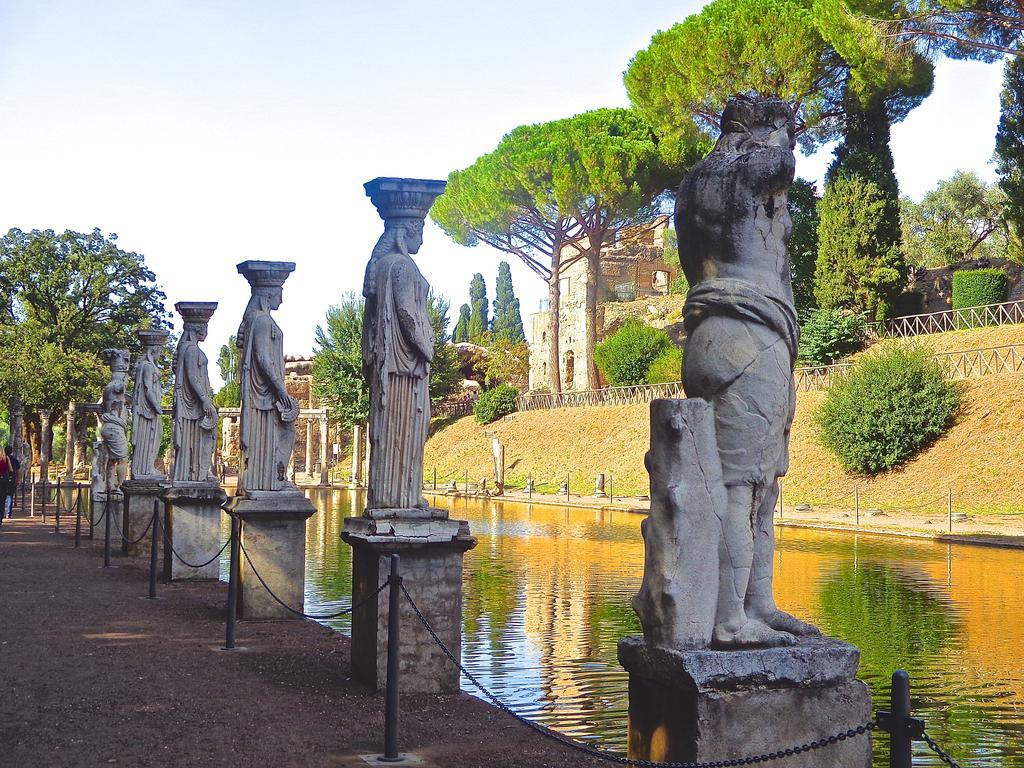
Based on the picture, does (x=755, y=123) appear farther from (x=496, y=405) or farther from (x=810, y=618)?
(x=496, y=405)

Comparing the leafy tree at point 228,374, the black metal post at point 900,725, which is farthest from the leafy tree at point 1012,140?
the leafy tree at point 228,374

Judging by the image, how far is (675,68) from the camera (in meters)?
39.0

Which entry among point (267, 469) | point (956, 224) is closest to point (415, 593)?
point (267, 469)

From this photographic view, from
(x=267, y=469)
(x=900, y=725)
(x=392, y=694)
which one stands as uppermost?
(x=267, y=469)

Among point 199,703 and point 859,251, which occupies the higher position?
point 859,251

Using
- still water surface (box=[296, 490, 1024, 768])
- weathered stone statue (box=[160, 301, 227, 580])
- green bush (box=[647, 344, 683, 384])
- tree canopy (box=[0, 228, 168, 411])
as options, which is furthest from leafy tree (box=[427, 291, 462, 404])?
weathered stone statue (box=[160, 301, 227, 580])

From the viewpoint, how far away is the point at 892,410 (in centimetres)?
2795

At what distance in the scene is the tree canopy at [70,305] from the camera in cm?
3309

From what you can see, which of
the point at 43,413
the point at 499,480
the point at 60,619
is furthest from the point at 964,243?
the point at 60,619

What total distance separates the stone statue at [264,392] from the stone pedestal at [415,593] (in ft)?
9.13

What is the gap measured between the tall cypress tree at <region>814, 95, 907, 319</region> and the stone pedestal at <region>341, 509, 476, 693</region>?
3339 centimetres

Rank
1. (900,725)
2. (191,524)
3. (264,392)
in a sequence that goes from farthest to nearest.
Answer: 1. (191,524)
2. (264,392)
3. (900,725)

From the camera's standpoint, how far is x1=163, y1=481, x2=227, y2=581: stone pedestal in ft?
39.1

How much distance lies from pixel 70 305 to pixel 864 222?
25037 mm
